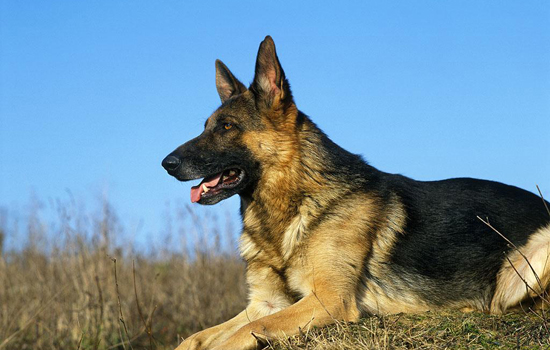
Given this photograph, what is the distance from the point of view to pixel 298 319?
12.4ft

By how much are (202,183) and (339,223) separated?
1244 mm

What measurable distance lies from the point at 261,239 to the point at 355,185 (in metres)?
0.94

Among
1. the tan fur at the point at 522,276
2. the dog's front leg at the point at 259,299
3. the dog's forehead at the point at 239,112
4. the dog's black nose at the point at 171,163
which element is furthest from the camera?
the dog's forehead at the point at 239,112

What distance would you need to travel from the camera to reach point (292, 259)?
14.2ft

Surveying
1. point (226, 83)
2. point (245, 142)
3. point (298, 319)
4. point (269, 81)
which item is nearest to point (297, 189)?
point (245, 142)

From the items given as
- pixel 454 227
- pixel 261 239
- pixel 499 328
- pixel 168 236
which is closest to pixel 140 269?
pixel 168 236

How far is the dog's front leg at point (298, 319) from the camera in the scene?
144 inches

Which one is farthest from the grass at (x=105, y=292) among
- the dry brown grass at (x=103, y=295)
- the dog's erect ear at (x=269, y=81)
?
the dog's erect ear at (x=269, y=81)

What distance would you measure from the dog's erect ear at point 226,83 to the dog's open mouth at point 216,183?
0.99 metres

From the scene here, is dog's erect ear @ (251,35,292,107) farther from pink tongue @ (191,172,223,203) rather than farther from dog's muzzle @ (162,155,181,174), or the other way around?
dog's muzzle @ (162,155,181,174)

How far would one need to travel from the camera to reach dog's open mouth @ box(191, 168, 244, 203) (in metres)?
Answer: 4.60

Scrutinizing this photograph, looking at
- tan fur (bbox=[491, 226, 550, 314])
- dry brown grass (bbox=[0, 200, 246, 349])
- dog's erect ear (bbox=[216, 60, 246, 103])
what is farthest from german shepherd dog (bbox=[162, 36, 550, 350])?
dry brown grass (bbox=[0, 200, 246, 349])

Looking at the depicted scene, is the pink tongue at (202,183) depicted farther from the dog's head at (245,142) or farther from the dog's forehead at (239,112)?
the dog's forehead at (239,112)

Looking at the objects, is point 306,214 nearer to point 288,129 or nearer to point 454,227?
point 288,129
